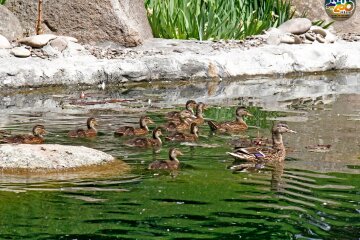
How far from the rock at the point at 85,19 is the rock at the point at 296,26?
4199mm

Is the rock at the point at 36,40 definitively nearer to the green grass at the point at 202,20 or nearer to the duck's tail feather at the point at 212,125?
the green grass at the point at 202,20

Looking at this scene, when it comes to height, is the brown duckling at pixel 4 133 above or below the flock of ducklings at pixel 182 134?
below

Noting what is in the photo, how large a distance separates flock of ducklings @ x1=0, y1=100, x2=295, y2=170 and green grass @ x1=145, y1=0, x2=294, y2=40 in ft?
22.5

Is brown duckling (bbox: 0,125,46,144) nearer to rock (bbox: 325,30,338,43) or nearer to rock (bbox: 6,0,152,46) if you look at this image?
rock (bbox: 6,0,152,46)

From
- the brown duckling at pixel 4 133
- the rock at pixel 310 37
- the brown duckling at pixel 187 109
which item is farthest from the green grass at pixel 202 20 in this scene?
the brown duckling at pixel 4 133

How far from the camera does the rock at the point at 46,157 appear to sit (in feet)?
38.5

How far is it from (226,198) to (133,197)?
0.93 metres

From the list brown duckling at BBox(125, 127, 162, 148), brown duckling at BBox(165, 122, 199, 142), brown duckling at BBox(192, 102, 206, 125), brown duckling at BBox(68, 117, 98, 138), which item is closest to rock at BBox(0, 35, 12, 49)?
brown duckling at BBox(192, 102, 206, 125)

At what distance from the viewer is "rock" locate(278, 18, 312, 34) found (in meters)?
25.0

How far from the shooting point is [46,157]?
11.9 metres

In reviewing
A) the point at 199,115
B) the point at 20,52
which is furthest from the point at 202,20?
the point at 199,115

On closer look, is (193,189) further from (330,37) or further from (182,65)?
(330,37)

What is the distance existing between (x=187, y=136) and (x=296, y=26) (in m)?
11.4

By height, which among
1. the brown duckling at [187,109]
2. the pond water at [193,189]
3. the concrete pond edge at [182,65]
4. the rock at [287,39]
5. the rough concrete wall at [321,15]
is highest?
the rough concrete wall at [321,15]
